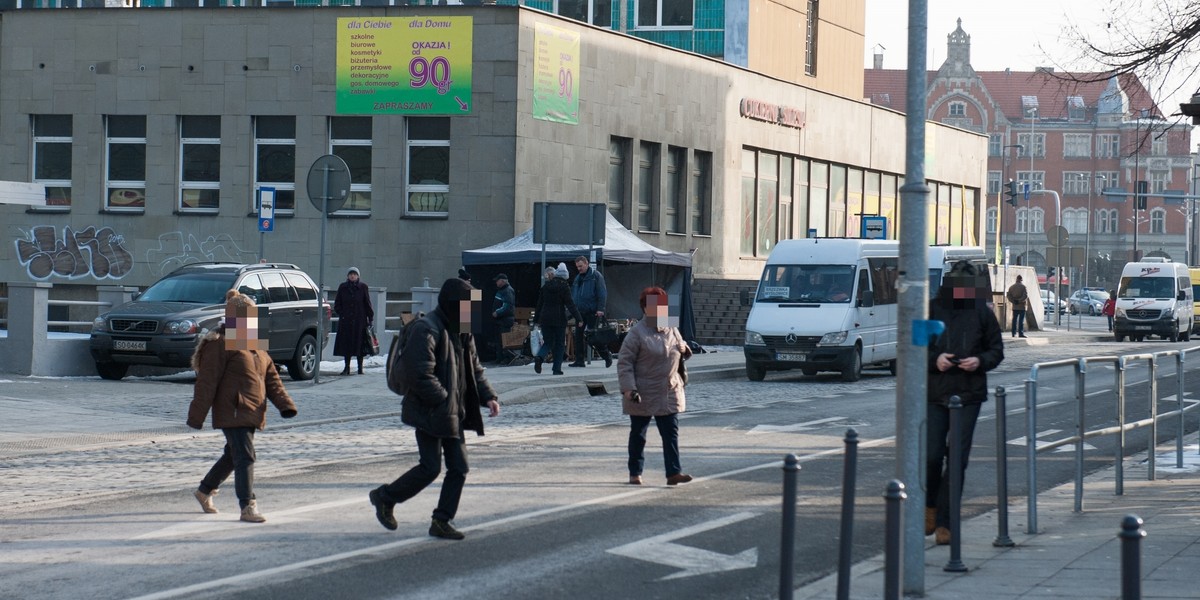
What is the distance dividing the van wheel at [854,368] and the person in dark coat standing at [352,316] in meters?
7.87

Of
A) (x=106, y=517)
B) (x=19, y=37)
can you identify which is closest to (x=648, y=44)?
(x=19, y=37)

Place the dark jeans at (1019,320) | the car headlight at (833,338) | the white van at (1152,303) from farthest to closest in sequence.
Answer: the white van at (1152,303), the dark jeans at (1019,320), the car headlight at (833,338)

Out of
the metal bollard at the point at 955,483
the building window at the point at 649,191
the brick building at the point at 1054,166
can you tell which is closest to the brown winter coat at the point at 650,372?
the metal bollard at the point at 955,483

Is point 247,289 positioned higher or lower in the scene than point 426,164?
lower

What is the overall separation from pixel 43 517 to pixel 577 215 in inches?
590

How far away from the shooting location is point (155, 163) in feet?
112

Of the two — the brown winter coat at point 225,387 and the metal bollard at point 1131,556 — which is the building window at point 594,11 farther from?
the metal bollard at point 1131,556

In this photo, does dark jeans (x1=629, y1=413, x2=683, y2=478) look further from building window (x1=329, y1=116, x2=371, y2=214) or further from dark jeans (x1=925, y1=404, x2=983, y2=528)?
building window (x1=329, y1=116, x2=371, y2=214)

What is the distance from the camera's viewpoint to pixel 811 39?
169 ft

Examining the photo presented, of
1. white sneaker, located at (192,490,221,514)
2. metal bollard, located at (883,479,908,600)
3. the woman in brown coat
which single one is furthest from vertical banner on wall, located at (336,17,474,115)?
metal bollard, located at (883,479,908,600)

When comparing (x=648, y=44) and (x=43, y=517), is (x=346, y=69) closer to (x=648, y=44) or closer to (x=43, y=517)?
(x=648, y=44)

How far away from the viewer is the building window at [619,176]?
121ft

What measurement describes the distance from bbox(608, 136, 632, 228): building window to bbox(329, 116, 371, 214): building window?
6354mm

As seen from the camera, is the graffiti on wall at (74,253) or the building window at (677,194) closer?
the graffiti on wall at (74,253)
